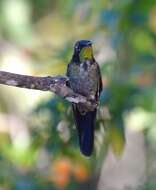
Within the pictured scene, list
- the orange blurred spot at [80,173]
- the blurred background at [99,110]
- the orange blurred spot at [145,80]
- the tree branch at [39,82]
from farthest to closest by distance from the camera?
the orange blurred spot at [145,80], the orange blurred spot at [80,173], the blurred background at [99,110], the tree branch at [39,82]

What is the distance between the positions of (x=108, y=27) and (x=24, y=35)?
1.94m

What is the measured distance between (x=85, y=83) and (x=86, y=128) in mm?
217

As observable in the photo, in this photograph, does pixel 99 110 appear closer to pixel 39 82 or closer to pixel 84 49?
pixel 84 49

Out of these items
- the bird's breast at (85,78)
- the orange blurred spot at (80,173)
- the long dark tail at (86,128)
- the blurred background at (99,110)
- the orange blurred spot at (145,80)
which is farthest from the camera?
the orange blurred spot at (145,80)

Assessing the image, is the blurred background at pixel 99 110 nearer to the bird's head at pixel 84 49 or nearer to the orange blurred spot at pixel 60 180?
the orange blurred spot at pixel 60 180

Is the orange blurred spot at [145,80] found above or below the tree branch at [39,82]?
above

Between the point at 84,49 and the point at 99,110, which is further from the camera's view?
the point at 99,110

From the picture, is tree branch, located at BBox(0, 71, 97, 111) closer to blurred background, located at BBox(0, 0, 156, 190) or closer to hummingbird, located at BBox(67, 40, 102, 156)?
hummingbird, located at BBox(67, 40, 102, 156)

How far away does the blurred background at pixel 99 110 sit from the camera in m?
4.73

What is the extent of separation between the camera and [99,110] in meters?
4.30

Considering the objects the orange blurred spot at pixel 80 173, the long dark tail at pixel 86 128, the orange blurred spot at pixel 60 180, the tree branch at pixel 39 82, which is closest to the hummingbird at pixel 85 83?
the long dark tail at pixel 86 128

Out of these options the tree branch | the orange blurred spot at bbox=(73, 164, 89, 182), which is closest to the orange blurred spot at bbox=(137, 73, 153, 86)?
the orange blurred spot at bbox=(73, 164, 89, 182)

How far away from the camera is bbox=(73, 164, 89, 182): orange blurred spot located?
5.43 m

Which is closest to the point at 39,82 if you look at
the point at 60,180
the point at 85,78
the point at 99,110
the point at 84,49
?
the point at 84,49
